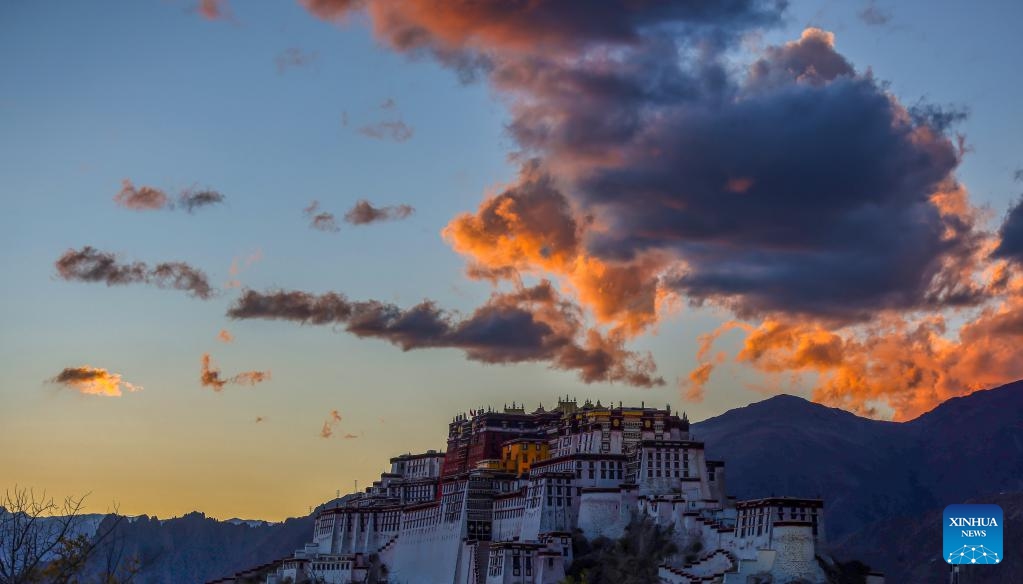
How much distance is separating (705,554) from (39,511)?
356 ft

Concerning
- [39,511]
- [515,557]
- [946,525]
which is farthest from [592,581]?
[39,511]

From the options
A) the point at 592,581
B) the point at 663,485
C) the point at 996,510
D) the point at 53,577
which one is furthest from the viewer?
the point at 663,485

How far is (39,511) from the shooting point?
56000 millimetres

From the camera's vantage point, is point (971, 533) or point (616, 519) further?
point (616, 519)

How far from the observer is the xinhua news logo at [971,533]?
7669 centimetres

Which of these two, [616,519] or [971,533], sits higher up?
[616,519]

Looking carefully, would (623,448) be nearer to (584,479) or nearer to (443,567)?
(584,479)

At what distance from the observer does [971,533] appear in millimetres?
77062

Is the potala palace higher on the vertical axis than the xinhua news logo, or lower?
higher

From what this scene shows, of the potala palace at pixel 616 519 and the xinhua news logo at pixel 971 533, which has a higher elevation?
the potala palace at pixel 616 519

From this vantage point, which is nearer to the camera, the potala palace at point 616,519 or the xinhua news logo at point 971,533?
the xinhua news logo at point 971,533

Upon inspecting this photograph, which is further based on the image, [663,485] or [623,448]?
[623,448]

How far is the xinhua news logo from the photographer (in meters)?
76.7

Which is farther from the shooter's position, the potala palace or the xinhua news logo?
the potala palace
